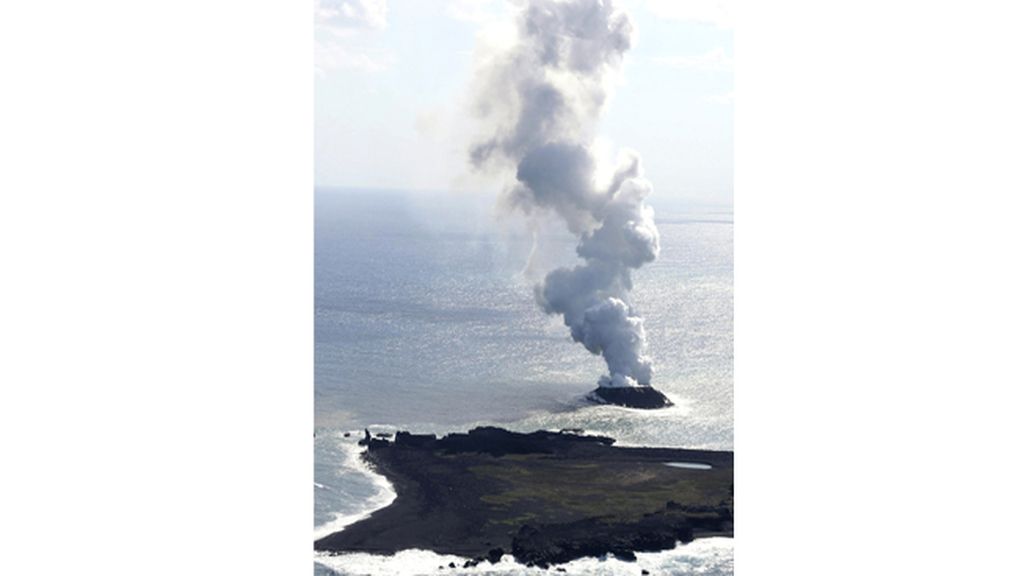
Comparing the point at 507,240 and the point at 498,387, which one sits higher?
the point at 507,240

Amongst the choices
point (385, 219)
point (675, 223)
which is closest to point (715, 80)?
point (675, 223)

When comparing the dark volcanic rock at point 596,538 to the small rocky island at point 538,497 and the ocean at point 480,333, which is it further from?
the ocean at point 480,333

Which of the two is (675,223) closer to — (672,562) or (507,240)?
(507,240)

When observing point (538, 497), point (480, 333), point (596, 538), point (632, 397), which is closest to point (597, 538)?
point (596, 538)

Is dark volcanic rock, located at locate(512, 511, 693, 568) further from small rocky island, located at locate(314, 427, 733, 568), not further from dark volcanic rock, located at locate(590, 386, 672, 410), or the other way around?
dark volcanic rock, located at locate(590, 386, 672, 410)
